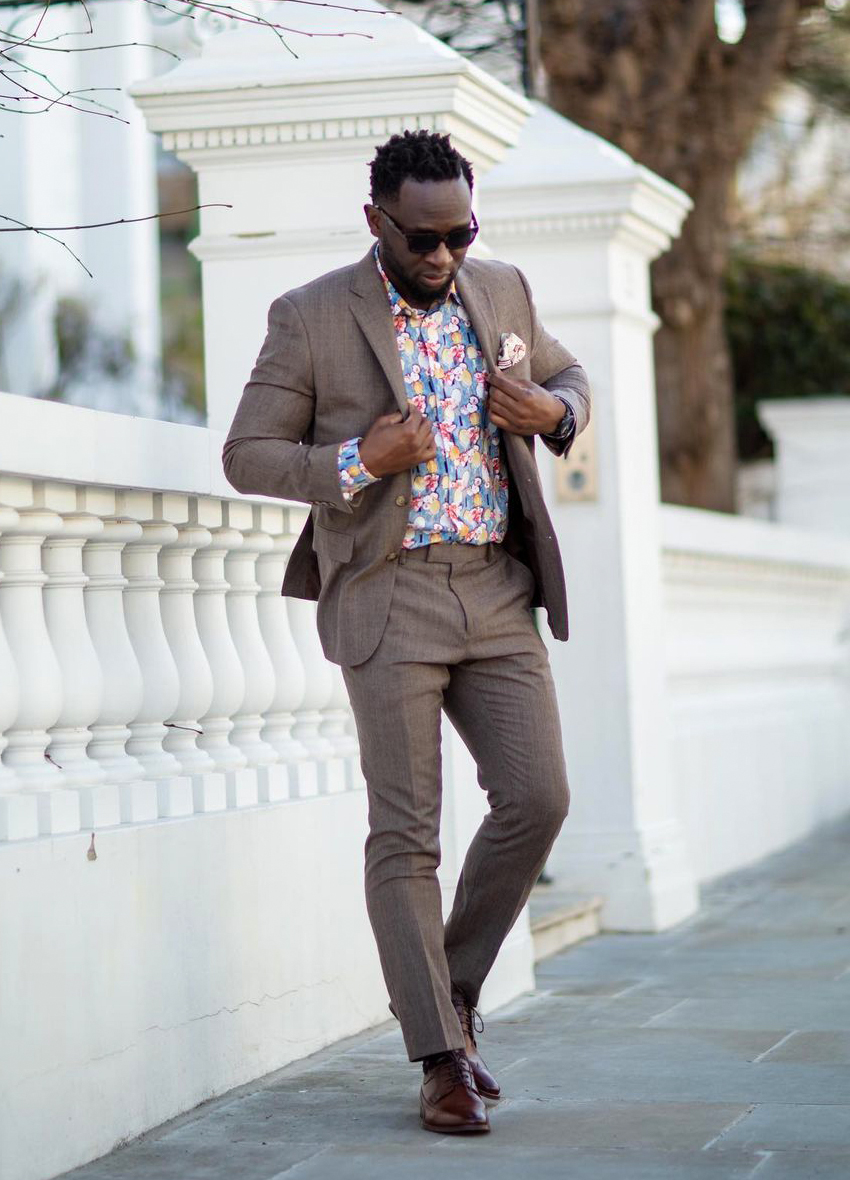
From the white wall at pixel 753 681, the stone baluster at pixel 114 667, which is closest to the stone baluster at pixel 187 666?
the stone baluster at pixel 114 667

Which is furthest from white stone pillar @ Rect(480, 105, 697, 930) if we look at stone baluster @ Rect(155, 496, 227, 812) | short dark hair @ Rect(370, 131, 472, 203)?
short dark hair @ Rect(370, 131, 472, 203)

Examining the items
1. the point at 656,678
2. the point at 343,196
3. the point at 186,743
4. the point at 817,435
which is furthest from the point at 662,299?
the point at 186,743

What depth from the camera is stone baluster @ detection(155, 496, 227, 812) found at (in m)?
4.14

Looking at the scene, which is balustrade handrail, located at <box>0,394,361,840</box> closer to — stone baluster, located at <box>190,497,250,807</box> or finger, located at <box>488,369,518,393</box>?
stone baluster, located at <box>190,497,250,807</box>

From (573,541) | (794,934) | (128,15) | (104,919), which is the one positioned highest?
(128,15)

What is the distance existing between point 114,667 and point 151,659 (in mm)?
172

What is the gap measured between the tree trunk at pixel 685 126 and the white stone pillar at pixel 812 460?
34 cm

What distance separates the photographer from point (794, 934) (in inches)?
251

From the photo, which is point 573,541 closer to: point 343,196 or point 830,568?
point 343,196

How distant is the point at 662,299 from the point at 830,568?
1.79 m

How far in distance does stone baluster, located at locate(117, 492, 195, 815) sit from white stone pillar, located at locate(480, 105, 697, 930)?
9.26ft

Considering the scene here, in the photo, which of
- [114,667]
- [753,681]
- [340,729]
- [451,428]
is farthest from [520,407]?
[753,681]

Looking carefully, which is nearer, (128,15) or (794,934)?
(794,934)

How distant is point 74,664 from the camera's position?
12.2ft
